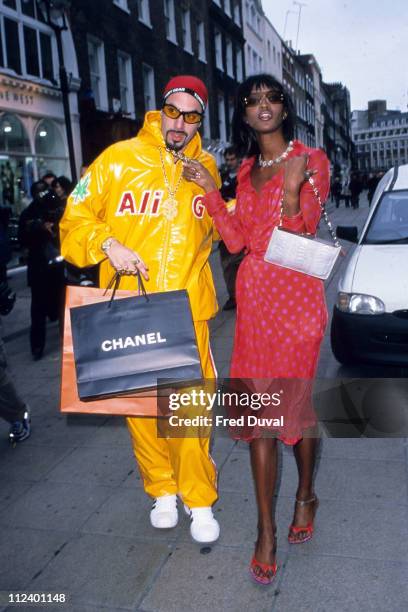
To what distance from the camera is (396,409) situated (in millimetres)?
4711

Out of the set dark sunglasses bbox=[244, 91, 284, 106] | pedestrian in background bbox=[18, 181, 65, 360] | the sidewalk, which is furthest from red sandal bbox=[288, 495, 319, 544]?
pedestrian in background bbox=[18, 181, 65, 360]

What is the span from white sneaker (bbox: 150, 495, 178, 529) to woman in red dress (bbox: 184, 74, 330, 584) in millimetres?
559

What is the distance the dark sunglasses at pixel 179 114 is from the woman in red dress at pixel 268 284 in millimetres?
213

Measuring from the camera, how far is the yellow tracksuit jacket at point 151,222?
112 inches

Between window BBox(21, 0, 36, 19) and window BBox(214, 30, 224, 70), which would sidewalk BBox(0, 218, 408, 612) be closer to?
window BBox(21, 0, 36, 19)

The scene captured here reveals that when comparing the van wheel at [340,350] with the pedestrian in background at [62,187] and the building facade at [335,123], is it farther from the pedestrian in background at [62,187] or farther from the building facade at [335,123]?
the building facade at [335,123]

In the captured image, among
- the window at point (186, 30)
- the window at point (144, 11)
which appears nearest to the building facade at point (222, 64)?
the window at point (186, 30)

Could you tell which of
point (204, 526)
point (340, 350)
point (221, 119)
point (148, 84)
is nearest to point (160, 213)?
point (204, 526)

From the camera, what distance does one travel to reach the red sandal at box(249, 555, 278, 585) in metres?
2.65

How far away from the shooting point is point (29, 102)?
47.4ft

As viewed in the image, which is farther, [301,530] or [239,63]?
[239,63]

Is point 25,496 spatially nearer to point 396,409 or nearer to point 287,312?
point 287,312

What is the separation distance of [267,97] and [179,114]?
408 millimetres

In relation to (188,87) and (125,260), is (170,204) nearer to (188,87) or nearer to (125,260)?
(125,260)
